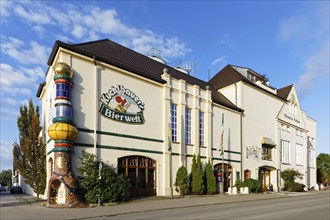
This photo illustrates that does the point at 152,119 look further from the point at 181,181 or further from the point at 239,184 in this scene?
the point at 239,184

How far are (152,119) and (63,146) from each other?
A: 8.04m

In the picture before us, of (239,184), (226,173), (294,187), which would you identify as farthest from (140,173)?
(294,187)

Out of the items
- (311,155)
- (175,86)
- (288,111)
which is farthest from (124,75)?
(311,155)

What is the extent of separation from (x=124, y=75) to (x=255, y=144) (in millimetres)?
19421

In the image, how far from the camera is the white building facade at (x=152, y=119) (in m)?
20.7

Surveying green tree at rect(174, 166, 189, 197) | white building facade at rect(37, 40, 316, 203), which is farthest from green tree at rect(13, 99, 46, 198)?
green tree at rect(174, 166, 189, 197)

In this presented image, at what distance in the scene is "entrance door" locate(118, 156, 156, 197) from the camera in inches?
886

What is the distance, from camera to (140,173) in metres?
23.5

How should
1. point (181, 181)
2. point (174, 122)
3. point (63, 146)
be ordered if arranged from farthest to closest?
point (174, 122) → point (181, 181) → point (63, 146)

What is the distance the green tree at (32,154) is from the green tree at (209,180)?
A: 12774 millimetres

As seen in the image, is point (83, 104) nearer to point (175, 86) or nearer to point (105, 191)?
point (105, 191)

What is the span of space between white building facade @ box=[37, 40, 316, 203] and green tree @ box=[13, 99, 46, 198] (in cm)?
110

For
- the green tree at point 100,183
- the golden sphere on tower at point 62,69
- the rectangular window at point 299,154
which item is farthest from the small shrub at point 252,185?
the golden sphere on tower at point 62,69

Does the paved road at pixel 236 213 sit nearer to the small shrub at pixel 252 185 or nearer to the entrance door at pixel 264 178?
the small shrub at pixel 252 185
